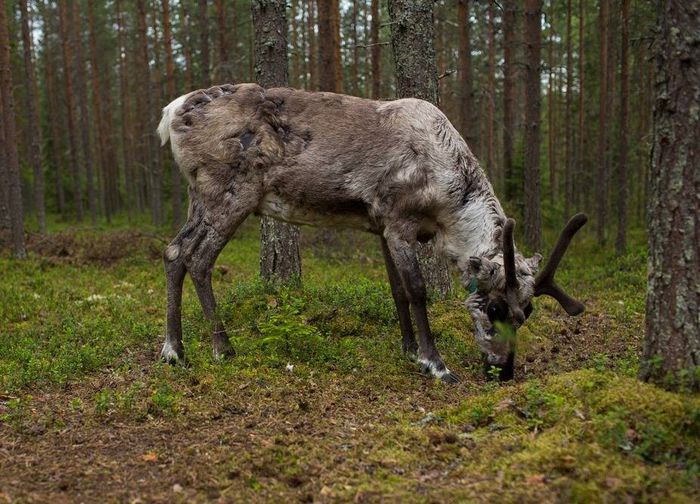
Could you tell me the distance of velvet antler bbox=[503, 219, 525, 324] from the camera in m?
5.50

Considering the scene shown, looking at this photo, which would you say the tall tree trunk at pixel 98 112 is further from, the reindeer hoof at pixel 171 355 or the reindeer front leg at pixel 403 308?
the reindeer front leg at pixel 403 308

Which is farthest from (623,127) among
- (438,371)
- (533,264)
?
(438,371)

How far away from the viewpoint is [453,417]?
4.67 meters

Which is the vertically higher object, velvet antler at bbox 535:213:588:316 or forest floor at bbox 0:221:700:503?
velvet antler at bbox 535:213:588:316

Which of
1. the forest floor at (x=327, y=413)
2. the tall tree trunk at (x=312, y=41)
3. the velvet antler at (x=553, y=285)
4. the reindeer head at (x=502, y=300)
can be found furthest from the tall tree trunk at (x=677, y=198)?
the tall tree trunk at (x=312, y=41)

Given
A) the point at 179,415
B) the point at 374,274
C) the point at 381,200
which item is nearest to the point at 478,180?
the point at 381,200

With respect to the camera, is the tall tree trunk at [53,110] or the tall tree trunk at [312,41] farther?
the tall tree trunk at [53,110]

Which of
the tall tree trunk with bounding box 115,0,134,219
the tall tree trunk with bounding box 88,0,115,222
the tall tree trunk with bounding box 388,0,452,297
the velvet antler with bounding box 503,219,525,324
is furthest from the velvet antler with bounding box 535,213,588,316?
the tall tree trunk with bounding box 88,0,115,222

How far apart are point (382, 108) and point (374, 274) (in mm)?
7020

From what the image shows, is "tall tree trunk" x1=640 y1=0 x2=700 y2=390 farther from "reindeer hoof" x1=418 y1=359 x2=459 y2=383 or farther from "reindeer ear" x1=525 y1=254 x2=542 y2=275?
"reindeer hoof" x1=418 y1=359 x2=459 y2=383

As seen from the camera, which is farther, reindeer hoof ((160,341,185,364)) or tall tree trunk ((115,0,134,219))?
tall tree trunk ((115,0,134,219))

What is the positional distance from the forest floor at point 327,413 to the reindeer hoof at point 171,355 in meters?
0.11

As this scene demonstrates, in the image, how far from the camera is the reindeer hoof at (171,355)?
6.37 meters

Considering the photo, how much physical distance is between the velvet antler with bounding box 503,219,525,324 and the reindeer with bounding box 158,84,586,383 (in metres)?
0.07
